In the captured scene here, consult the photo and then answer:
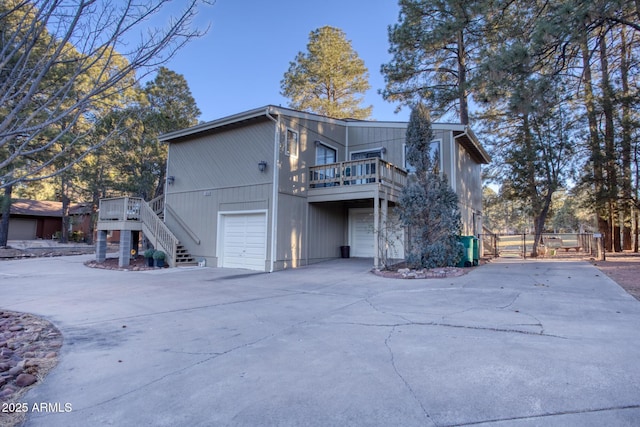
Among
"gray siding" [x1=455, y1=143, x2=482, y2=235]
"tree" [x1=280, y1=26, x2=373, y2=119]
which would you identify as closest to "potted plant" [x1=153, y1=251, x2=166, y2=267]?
"gray siding" [x1=455, y1=143, x2=482, y2=235]

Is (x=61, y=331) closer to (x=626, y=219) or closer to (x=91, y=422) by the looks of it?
(x=91, y=422)

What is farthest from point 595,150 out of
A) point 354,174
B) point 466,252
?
point 354,174

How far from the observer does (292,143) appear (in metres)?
11.9

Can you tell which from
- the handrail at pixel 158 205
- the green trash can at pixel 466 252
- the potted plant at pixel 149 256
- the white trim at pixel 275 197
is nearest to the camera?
the white trim at pixel 275 197

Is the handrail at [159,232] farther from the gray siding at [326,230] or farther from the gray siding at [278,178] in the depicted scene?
the gray siding at [326,230]

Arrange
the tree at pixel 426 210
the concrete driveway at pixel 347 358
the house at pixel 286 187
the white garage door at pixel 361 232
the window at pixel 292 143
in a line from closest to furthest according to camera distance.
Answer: the concrete driveway at pixel 347 358 < the tree at pixel 426 210 < the house at pixel 286 187 < the window at pixel 292 143 < the white garage door at pixel 361 232

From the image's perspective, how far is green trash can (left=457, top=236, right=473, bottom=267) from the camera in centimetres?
1104

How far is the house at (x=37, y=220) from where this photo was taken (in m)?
27.6

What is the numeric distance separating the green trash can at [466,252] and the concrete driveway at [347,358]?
407 centimetres

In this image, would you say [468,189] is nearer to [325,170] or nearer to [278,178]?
[325,170]

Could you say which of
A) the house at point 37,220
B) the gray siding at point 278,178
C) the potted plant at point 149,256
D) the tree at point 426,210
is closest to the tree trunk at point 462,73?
the gray siding at point 278,178

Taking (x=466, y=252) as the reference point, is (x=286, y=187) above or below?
above

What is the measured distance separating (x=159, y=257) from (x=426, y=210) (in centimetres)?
877

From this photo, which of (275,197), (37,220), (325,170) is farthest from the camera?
(37,220)
